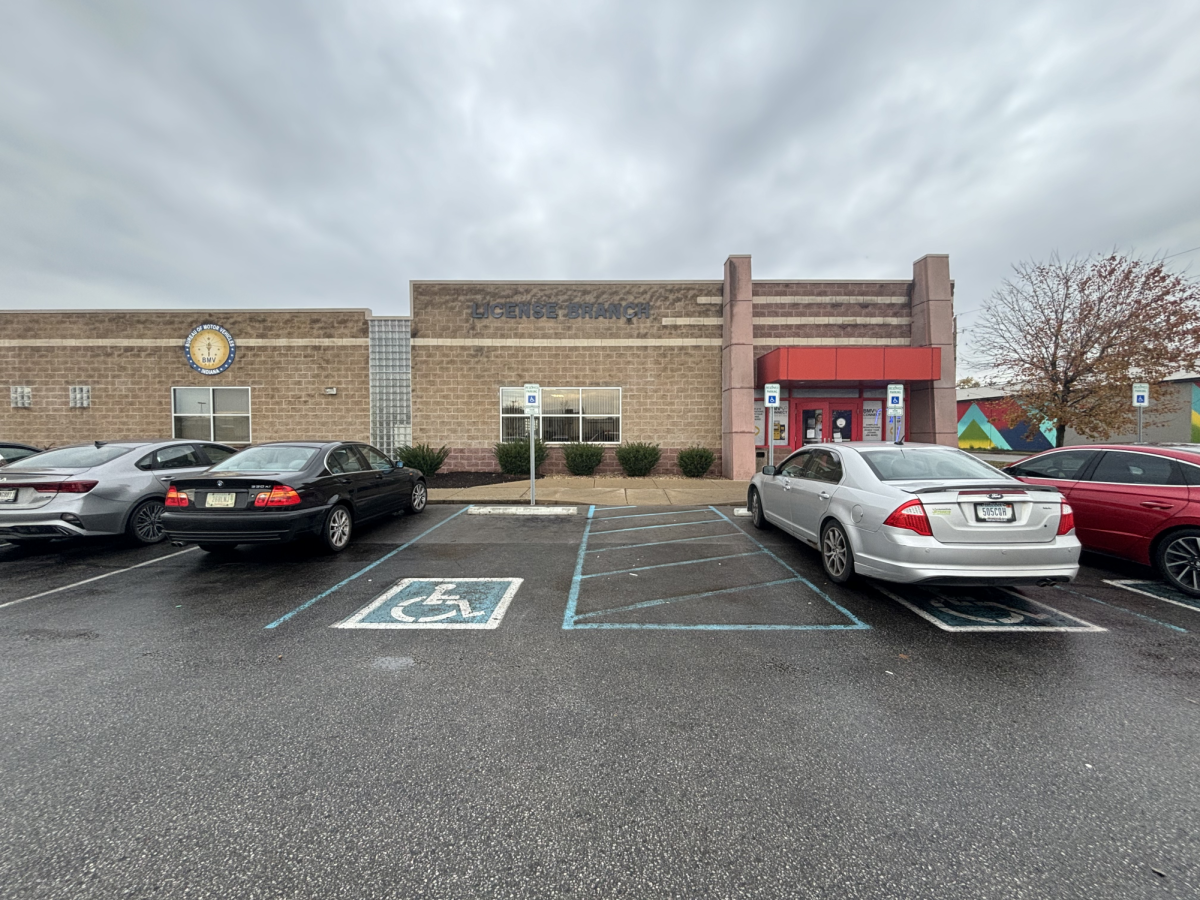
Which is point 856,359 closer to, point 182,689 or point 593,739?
point 593,739

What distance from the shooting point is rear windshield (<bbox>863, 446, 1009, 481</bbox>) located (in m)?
5.08

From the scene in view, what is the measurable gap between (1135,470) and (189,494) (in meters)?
11.2

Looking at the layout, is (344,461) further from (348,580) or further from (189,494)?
(348,580)

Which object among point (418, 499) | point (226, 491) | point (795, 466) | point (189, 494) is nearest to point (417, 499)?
point (418, 499)

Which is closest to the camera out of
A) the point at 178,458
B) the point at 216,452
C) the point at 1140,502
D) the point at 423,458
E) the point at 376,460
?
the point at 1140,502

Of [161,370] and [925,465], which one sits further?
[161,370]

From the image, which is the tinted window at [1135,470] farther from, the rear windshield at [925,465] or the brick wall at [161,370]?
the brick wall at [161,370]

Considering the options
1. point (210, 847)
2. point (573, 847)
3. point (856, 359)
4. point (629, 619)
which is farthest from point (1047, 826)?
point (856, 359)

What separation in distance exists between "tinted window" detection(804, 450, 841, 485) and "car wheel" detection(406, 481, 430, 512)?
7.00 metres

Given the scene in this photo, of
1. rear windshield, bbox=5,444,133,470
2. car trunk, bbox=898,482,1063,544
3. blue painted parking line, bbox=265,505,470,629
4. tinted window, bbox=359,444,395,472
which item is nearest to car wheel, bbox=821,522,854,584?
car trunk, bbox=898,482,1063,544

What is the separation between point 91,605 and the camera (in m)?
4.93

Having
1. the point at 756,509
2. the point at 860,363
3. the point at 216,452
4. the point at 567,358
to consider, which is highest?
the point at 567,358

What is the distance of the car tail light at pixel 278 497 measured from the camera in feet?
20.2

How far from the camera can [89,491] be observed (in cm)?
669
